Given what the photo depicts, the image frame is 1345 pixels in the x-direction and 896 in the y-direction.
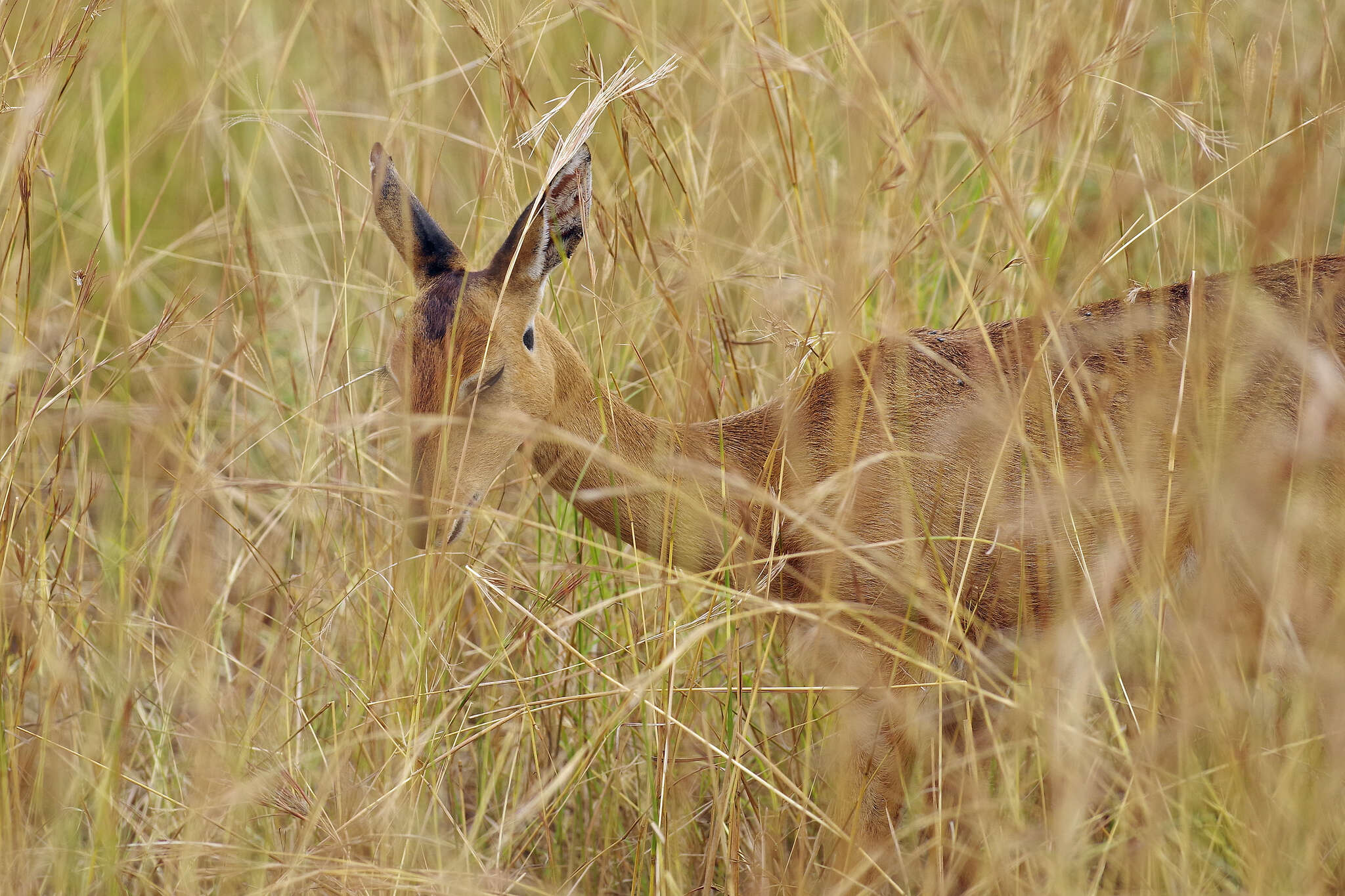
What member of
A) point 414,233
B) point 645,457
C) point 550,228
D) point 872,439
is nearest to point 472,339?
point 550,228

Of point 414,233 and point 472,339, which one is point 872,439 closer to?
point 472,339

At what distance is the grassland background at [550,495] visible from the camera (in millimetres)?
2154

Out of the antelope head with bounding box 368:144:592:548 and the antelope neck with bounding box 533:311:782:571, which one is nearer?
the antelope head with bounding box 368:144:592:548

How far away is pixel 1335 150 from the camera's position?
3107 mm

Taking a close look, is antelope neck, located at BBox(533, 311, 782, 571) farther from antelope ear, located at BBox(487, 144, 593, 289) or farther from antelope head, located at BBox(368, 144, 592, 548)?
antelope ear, located at BBox(487, 144, 593, 289)

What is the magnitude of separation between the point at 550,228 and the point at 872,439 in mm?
940

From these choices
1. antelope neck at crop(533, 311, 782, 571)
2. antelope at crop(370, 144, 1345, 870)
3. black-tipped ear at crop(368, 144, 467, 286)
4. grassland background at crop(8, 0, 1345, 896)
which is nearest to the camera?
grassland background at crop(8, 0, 1345, 896)

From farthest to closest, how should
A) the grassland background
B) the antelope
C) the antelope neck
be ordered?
the antelope neck
the antelope
the grassland background

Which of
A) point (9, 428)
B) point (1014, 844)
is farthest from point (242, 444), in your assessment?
point (1014, 844)

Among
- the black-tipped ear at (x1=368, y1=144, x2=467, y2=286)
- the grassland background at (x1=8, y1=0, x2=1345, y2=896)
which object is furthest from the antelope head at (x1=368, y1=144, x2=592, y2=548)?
the grassland background at (x1=8, y1=0, x2=1345, y2=896)

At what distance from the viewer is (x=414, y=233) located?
3.24m

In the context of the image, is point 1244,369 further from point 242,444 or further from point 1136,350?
point 242,444

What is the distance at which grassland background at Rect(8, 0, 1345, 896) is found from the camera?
2.15 metres

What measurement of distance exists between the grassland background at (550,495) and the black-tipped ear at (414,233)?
0.14 meters
